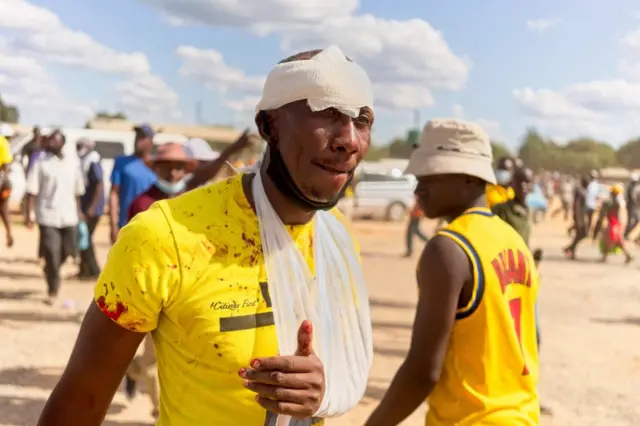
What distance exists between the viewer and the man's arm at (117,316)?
1.60 meters

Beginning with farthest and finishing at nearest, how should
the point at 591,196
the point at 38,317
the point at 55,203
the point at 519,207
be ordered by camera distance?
the point at 591,196
the point at 55,203
the point at 38,317
the point at 519,207

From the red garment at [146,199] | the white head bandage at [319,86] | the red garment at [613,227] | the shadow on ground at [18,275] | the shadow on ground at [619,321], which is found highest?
the white head bandage at [319,86]

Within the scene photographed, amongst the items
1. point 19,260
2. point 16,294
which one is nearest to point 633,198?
point 19,260

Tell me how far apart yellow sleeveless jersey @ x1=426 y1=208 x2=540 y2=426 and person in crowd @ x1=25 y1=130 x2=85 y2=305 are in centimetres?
666

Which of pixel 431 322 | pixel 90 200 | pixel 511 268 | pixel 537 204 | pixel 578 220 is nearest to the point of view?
pixel 431 322

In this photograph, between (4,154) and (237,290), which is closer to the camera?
(237,290)

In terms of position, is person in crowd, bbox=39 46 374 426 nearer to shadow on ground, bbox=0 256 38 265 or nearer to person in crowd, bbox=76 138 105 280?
person in crowd, bbox=76 138 105 280

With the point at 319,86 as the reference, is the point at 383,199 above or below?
below

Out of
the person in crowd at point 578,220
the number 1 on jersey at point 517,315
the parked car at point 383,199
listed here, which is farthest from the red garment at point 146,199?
the parked car at point 383,199

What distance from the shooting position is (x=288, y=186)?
5.75ft

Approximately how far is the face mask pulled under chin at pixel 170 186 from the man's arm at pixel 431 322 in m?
2.95

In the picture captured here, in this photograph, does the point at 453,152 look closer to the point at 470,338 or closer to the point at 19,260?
the point at 470,338

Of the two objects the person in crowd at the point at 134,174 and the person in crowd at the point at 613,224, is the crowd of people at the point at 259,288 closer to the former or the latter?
the person in crowd at the point at 134,174

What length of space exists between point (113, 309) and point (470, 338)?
4.29 ft
